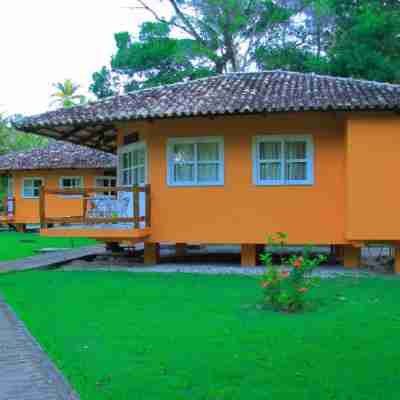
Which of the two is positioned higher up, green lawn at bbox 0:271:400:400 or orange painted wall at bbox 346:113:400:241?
orange painted wall at bbox 346:113:400:241

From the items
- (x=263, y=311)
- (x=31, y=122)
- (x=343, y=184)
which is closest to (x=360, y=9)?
(x=343, y=184)

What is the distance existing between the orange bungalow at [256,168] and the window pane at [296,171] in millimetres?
23

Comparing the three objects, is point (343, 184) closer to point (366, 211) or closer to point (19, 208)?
point (366, 211)

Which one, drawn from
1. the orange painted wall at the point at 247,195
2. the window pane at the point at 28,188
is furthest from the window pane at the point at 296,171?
the window pane at the point at 28,188

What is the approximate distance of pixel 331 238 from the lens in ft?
42.6

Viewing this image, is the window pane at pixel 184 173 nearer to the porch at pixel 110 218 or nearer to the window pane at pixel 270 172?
the porch at pixel 110 218

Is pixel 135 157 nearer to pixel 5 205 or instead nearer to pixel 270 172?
pixel 270 172

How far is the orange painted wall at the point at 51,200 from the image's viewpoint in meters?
28.5

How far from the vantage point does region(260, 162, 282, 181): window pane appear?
13.2 meters

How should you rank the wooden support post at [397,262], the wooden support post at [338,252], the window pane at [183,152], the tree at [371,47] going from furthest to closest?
the tree at [371,47]
the wooden support post at [338,252]
the window pane at [183,152]
the wooden support post at [397,262]

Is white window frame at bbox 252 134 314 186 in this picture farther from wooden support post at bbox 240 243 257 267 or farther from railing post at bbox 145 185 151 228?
railing post at bbox 145 185 151 228

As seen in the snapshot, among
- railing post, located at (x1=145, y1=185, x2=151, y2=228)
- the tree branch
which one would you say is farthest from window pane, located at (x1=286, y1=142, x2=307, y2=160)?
the tree branch

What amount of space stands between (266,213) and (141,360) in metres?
7.90

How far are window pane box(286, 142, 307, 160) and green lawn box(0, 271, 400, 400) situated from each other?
12.1 feet
